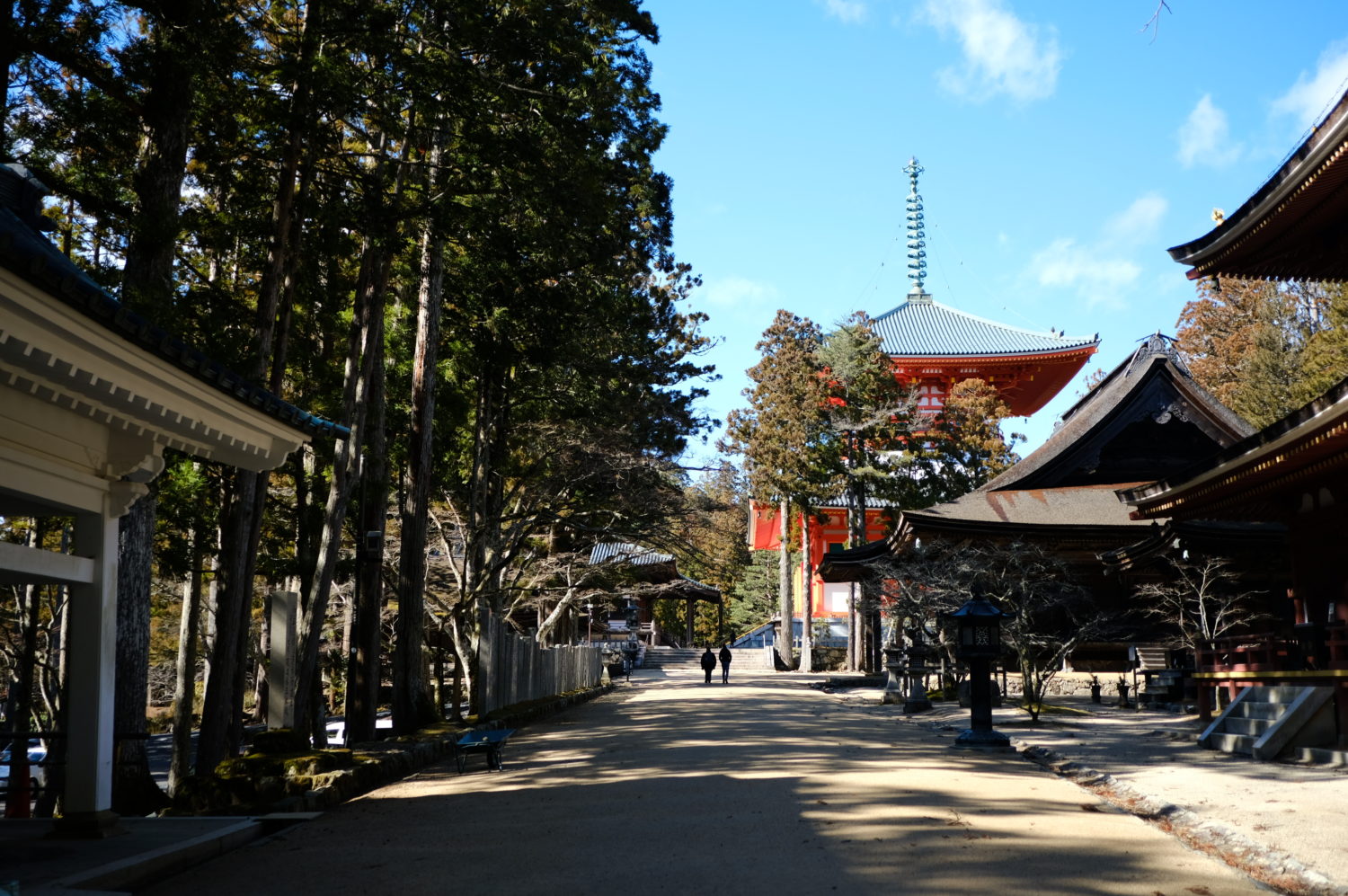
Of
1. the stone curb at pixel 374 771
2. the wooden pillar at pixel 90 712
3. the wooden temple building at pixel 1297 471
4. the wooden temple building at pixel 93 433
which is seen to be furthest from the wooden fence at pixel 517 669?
the wooden pillar at pixel 90 712

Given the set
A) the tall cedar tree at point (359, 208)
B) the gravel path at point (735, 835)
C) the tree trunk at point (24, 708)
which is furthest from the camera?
the tree trunk at point (24, 708)

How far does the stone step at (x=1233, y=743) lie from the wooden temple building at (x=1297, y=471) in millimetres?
821

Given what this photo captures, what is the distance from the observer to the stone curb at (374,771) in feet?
29.4

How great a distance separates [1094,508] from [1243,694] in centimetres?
1203

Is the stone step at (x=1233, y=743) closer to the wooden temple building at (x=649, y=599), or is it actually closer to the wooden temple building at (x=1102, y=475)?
the wooden temple building at (x=1102, y=475)

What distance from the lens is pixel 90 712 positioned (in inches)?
271

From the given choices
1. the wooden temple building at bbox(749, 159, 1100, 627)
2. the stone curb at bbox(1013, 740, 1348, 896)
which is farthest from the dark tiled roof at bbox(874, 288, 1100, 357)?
the stone curb at bbox(1013, 740, 1348, 896)

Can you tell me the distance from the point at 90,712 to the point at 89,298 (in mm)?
2940

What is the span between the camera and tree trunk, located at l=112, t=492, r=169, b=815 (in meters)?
8.83

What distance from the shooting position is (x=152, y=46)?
30.2ft

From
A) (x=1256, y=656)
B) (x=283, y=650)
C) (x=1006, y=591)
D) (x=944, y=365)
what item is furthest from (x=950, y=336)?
(x=283, y=650)

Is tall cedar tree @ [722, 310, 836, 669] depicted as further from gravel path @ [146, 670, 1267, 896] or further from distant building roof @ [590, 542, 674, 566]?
gravel path @ [146, 670, 1267, 896]

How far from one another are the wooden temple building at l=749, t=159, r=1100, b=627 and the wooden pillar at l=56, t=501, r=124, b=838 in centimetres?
3183

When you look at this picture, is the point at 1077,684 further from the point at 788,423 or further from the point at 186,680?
the point at 186,680
